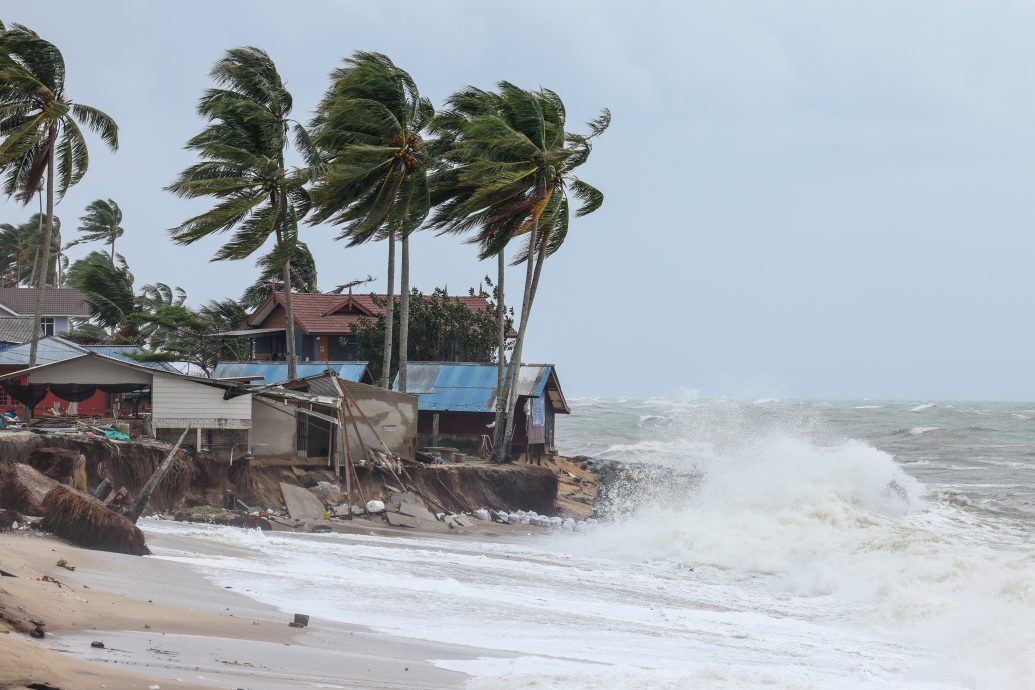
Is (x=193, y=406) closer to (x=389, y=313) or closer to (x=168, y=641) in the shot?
(x=389, y=313)

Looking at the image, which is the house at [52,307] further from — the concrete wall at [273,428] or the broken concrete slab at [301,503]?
the broken concrete slab at [301,503]

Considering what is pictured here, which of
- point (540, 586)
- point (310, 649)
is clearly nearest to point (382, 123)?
point (540, 586)

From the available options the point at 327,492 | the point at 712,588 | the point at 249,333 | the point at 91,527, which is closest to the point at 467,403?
the point at 327,492

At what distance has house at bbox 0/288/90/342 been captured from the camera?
54500mm

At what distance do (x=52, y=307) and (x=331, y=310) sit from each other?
1725 cm

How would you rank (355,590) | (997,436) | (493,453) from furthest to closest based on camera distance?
(997,436), (493,453), (355,590)

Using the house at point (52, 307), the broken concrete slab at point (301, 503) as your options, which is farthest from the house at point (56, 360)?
the house at point (52, 307)

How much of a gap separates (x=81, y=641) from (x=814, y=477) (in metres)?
27.4

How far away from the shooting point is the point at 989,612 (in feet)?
51.4

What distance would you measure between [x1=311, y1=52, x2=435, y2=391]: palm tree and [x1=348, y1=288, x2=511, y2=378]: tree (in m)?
9.23

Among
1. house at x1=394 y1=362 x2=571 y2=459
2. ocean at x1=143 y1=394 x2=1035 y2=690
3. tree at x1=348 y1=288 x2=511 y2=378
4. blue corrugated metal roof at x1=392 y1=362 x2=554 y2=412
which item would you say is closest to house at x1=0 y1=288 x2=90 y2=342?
tree at x1=348 y1=288 x2=511 y2=378

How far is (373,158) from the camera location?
103 ft

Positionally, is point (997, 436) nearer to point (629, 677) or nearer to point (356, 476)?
point (356, 476)

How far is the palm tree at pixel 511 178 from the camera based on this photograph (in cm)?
3209
